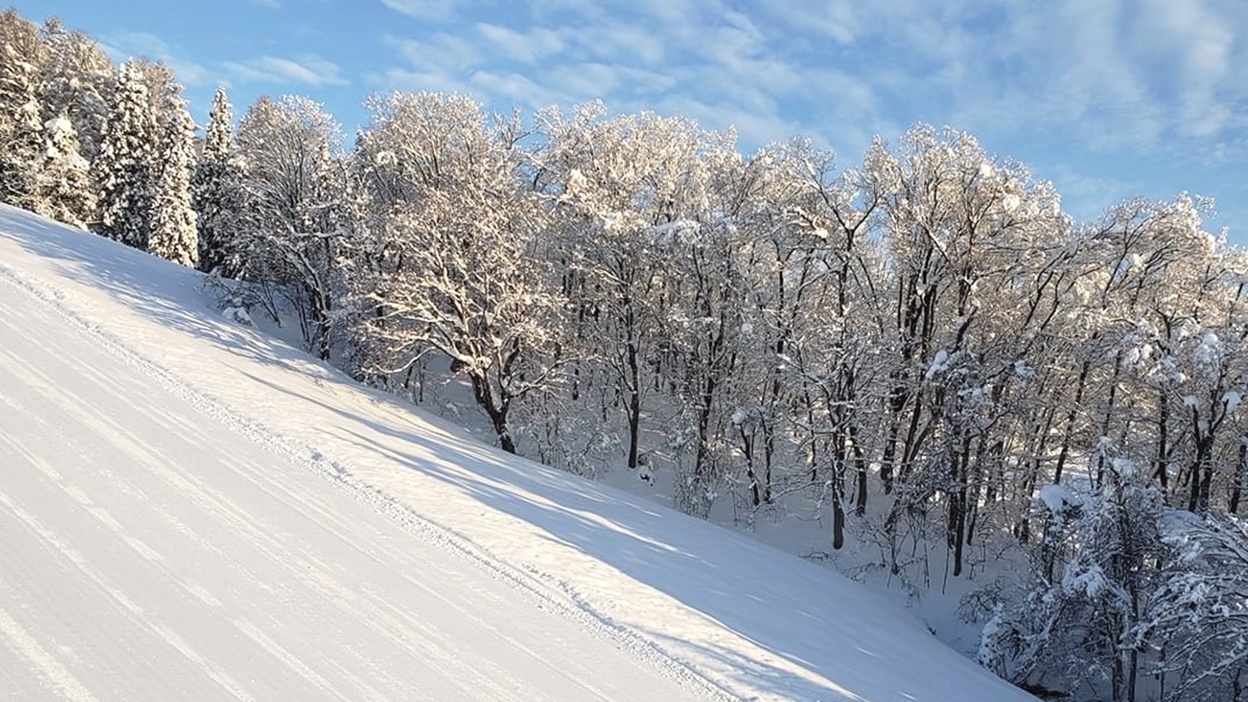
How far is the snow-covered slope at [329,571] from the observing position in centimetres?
619

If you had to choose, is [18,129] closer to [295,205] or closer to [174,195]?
[174,195]

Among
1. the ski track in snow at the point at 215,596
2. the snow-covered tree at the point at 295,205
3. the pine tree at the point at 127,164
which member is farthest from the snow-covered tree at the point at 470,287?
the pine tree at the point at 127,164

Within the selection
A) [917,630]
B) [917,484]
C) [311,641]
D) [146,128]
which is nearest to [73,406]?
[311,641]

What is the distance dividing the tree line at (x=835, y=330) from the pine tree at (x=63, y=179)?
1250 cm

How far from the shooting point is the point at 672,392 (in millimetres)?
25641

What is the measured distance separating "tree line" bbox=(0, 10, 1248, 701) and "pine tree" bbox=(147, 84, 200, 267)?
40.3ft

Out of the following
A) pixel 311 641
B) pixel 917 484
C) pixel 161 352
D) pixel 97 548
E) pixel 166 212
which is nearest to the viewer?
pixel 311 641

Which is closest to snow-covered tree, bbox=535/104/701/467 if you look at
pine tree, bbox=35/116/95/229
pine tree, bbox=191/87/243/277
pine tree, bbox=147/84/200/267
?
pine tree, bbox=191/87/243/277

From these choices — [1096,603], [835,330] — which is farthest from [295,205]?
[1096,603]

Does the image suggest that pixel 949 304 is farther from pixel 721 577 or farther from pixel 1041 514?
pixel 721 577

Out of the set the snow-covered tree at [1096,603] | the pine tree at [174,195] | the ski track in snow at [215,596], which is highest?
the pine tree at [174,195]

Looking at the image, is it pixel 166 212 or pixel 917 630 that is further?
pixel 166 212

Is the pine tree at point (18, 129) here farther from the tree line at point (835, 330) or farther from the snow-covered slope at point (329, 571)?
the snow-covered slope at point (329, 571)

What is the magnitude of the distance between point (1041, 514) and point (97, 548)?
52.7ft
